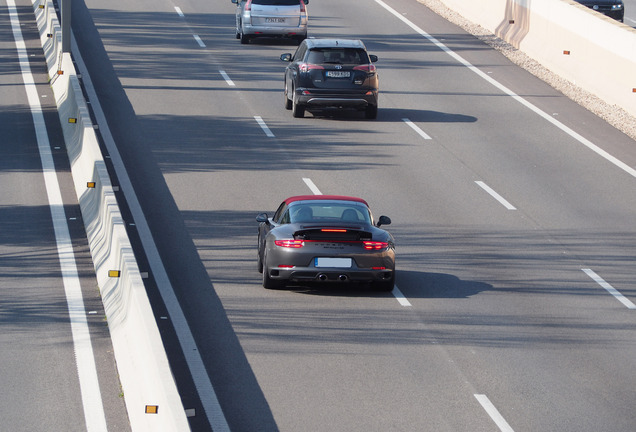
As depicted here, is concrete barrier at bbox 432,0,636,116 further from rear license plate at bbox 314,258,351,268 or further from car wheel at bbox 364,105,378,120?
rear license plate at bbox 314,258,351,268

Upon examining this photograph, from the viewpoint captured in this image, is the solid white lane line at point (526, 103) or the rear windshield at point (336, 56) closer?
the solid white lane line at point (526, 103)

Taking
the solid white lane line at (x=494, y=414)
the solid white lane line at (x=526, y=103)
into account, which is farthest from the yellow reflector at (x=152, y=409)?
the solid white lane line at (x=526, y=103)

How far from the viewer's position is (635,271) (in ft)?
57.8

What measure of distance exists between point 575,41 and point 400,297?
17298 millimetres

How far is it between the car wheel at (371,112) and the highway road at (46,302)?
686cm

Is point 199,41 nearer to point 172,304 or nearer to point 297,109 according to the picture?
point 297,109

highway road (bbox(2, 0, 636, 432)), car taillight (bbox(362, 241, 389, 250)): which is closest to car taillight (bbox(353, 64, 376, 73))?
highway road (bbox(2, 0, 636, 432))

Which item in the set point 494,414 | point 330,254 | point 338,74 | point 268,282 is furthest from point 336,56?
point 494,414

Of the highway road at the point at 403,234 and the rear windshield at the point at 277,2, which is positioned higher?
the highway road at the point at 403,234

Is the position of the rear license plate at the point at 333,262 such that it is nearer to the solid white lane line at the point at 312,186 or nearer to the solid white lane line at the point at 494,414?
the solid white lane line at the point at 494,414

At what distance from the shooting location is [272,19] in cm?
3731

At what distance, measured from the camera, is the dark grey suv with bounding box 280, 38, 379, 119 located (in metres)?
27.6

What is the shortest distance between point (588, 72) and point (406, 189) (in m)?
10.2

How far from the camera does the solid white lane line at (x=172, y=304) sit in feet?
38.3
